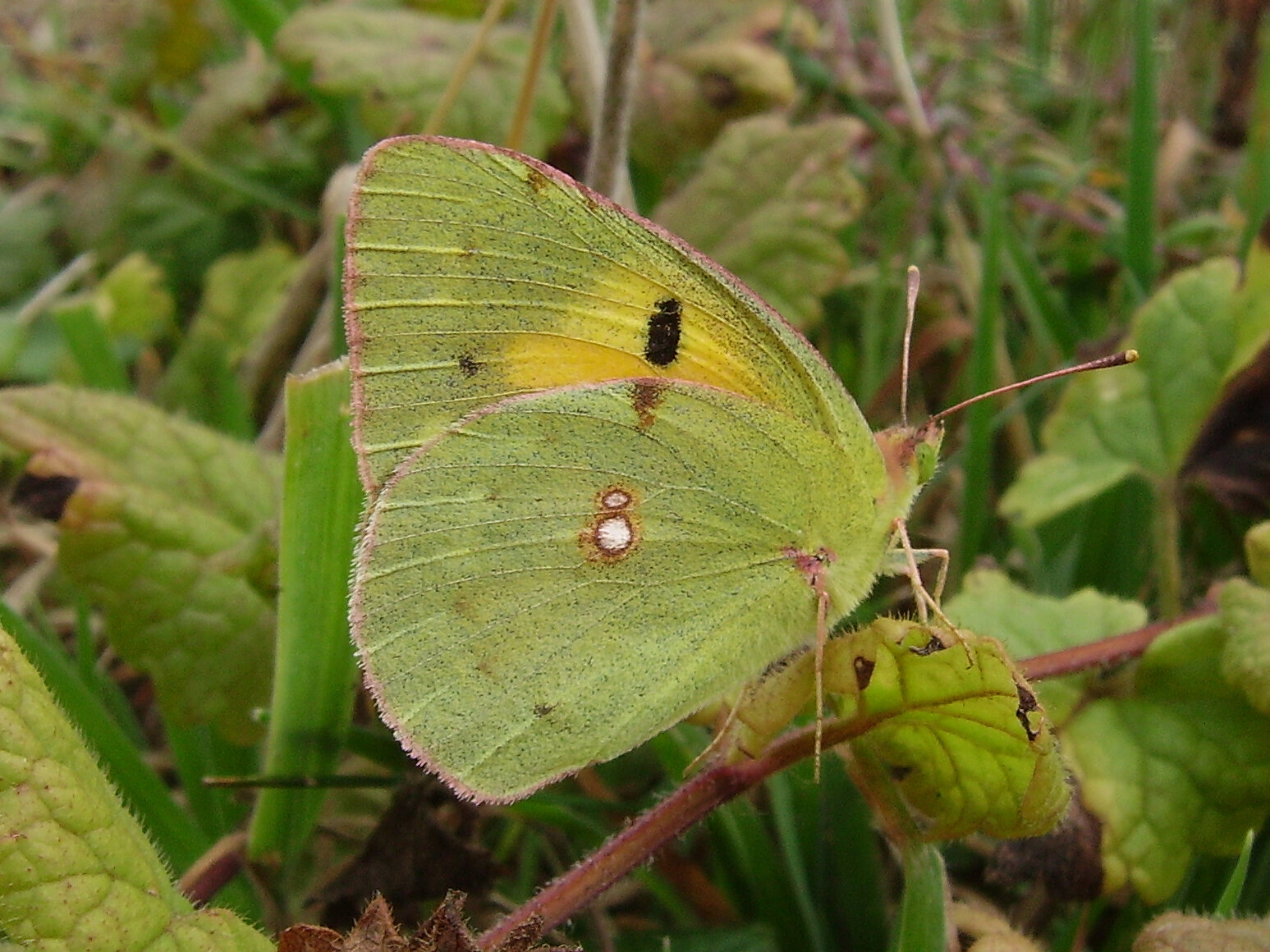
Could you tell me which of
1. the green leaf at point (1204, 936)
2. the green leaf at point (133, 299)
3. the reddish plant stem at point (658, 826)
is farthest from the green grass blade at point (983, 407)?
the green leaf at point (133, 299)

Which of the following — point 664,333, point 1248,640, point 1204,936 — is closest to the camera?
point 1204,936

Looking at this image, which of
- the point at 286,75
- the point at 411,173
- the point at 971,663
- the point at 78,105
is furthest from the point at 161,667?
the point at 78,105

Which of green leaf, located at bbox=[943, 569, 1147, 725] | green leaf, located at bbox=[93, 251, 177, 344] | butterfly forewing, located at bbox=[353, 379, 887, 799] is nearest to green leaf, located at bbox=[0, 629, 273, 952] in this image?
butterfly forewing, located at bbox=[353, 379, 887, 799]

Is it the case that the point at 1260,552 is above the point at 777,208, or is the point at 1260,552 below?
below

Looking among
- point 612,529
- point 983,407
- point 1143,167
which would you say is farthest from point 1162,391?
point 612,529

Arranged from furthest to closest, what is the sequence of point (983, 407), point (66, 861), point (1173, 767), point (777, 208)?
point (777, 208) → point (983, 407) → point (1173, 767) → point (66, 861)

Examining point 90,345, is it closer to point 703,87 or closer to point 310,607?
point 310,607
